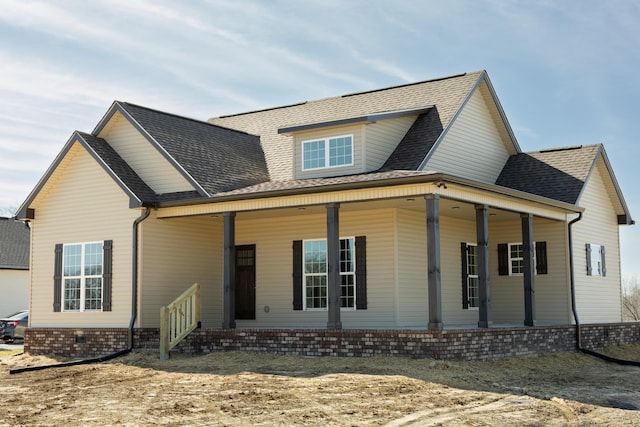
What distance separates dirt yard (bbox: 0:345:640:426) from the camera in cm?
1162

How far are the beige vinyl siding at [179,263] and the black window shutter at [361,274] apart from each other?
14.1 ft

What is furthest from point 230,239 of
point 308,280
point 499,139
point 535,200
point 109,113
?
point 499,139

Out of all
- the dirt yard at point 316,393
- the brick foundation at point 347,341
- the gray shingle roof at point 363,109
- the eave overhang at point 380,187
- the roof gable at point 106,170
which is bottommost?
the dirt yard at point 316,393

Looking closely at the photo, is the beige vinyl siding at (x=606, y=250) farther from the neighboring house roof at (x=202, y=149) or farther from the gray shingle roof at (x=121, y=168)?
the gray shingle roof at (x=121, y=168)

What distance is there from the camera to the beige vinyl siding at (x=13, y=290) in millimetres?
38312

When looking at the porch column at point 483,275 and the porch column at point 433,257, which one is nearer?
the porch column at point 433,257

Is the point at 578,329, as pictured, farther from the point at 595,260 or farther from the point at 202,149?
the point at 202,149

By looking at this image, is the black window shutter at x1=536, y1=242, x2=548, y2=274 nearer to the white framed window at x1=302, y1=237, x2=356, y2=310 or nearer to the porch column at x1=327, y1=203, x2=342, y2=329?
the white framed window at x1=302, y1=237, x2=356, y2=310

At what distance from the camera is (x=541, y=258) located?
23.0m

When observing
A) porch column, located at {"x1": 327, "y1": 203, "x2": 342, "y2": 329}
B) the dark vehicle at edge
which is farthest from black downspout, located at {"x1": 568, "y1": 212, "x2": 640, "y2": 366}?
the dark vehicle at edge

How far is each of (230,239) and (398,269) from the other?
4022 millimetres

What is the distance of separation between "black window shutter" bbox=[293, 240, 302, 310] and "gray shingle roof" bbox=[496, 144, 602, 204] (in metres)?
6.43

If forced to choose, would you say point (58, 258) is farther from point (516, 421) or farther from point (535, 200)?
point (516, 421)

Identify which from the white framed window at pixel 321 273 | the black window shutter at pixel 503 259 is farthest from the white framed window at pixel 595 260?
the white framed window at pixel 321 273
